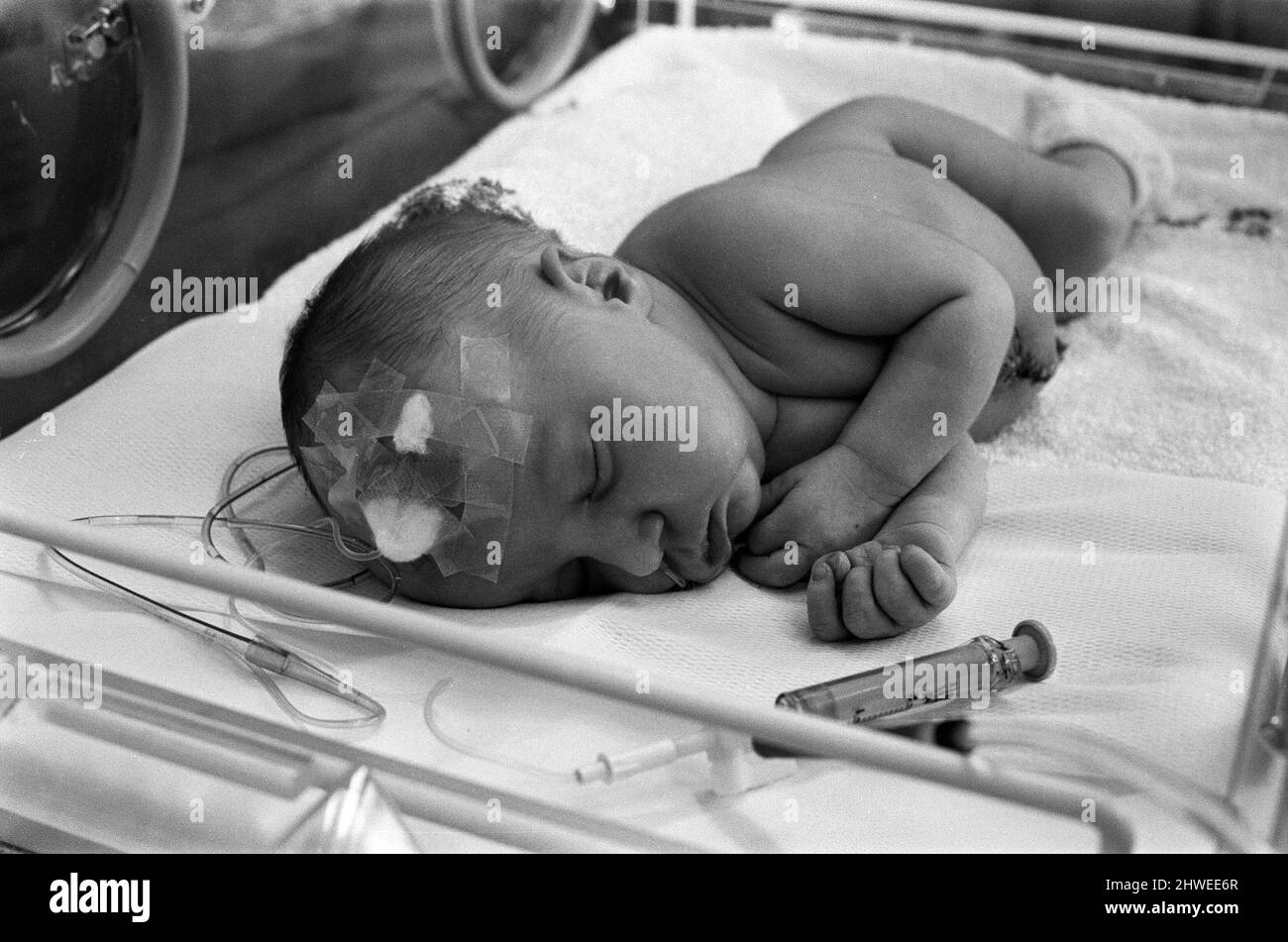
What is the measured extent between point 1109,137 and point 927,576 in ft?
2.83

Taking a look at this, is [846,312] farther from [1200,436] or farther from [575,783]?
[575,783]

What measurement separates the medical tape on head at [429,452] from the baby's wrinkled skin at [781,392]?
0.02 metres

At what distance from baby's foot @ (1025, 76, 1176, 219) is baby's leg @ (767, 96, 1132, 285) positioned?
0.13 meters

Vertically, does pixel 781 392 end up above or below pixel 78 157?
below

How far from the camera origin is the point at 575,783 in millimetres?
828

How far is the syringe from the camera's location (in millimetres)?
896

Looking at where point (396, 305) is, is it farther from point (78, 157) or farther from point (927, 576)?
point (78, 157)

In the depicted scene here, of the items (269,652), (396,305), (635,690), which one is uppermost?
(396,305)

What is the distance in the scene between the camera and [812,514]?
1106mm

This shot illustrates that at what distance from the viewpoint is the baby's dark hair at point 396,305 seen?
3.18 ft

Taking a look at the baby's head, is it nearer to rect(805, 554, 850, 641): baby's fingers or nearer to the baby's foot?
rect(805, 554, 850, 641): baby's fingers

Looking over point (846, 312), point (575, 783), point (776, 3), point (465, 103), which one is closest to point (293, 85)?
point (465, 103)

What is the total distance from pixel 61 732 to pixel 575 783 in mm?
354

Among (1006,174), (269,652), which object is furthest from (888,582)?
(1006,174)
